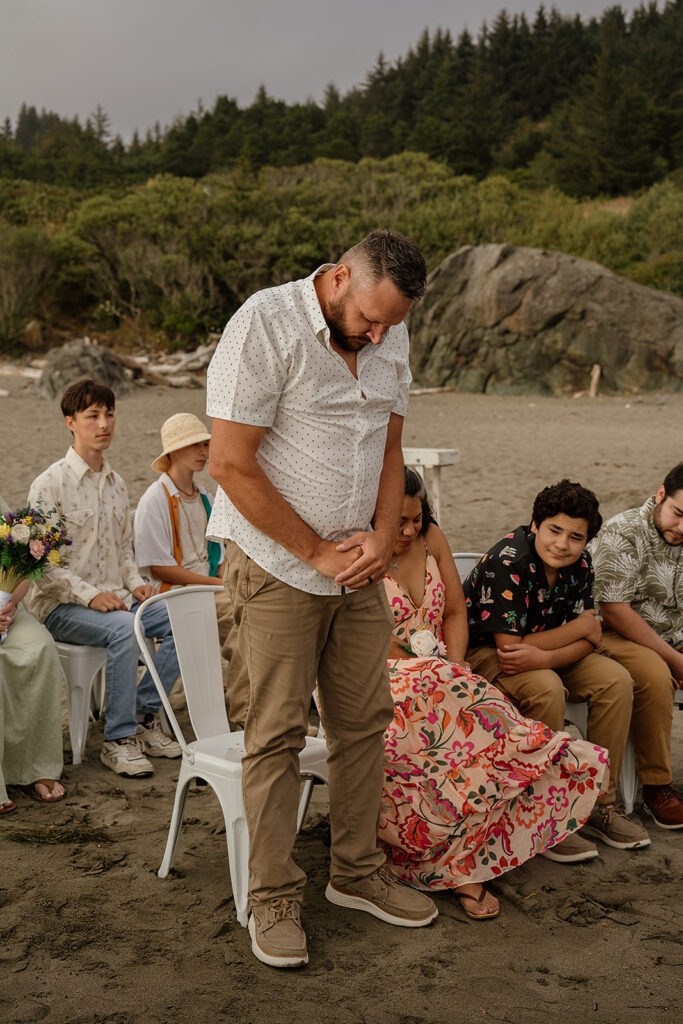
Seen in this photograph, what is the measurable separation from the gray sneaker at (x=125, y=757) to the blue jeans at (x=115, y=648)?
0.03 metres

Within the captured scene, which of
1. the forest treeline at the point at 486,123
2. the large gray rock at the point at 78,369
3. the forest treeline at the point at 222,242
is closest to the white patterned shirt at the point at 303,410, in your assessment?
the large gray rock at the point at 78,369

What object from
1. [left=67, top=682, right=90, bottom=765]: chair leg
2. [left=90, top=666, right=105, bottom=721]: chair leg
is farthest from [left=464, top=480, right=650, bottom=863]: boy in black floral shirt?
[left=90, top=666, right=105, bottom=721]: chair leg

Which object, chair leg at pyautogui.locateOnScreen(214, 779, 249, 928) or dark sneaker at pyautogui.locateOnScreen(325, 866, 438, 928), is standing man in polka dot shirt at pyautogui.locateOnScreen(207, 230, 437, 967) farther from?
chair leg at pyautogui.locateOnScreen(214, 779, 249, 928)

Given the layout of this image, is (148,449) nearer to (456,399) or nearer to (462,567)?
(456,399)

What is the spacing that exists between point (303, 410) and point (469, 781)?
130 centimetres

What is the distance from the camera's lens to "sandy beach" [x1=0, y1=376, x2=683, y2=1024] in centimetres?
236

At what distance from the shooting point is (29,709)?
3.69 meters

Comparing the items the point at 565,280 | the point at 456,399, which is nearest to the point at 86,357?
the point at 456,399

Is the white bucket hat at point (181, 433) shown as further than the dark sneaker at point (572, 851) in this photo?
Yes

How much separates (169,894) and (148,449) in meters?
10.4

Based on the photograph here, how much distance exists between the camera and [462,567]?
4219 millimetres

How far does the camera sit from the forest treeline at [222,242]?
1025 inches

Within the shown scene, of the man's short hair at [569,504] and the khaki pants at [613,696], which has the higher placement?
the man's short hair at [569,504]

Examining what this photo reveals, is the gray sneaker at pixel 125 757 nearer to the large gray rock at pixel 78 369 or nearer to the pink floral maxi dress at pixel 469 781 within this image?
the pink floral maxi dress at pixel 469 781
